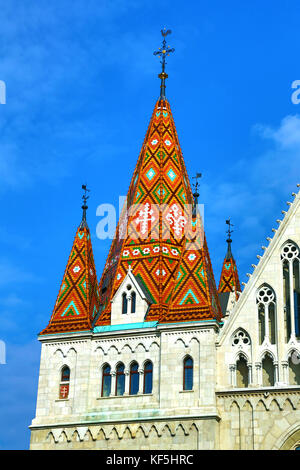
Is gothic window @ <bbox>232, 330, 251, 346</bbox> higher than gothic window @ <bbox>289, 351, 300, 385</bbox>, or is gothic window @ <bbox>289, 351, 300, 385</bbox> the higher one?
gothic window @ <bbox>232, 330, 251, 346</bbox>

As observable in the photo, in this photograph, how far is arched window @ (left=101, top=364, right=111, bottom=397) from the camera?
3102 cm

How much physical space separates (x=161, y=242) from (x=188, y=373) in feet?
18.7

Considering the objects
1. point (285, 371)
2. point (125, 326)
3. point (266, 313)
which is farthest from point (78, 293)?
point (285, 371)

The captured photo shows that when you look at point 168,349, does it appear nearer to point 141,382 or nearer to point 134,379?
point 141,382

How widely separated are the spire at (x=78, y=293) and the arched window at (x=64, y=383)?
57.4 inches

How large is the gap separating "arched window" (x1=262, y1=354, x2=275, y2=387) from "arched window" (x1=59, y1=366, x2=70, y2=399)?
7100mm

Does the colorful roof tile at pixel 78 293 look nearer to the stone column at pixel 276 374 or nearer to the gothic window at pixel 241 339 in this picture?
the gothic window at pixel 241 339

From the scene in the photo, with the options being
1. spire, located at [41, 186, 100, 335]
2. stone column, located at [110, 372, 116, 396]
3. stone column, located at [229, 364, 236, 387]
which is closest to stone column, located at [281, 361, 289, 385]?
stone column, located at [229, 364, 236, 387]

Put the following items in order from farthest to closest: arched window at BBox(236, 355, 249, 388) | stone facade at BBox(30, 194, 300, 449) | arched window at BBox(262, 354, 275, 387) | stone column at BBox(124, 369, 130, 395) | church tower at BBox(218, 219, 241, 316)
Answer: church tower at BBox(218, 219, 241, 316) → stone column at BBox(124, 369, 130, 395) → arched window at BBox(236, 355, 249, 388) → arched window at BBox(262, 354, 275, 387) → stone facade at BBox(30, 194, 300, 449)

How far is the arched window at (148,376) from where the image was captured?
30375mm

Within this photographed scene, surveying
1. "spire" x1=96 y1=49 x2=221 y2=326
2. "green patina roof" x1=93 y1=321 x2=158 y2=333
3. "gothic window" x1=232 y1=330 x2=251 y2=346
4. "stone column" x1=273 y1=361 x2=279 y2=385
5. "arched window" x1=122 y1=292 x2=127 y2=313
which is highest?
"spire" x1=96 y1=49 x2=221 y2=326

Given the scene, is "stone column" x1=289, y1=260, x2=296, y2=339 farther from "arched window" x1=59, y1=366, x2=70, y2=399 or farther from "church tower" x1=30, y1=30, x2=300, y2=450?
"arched window" x1=59, y1=366, x2=70, y2=399

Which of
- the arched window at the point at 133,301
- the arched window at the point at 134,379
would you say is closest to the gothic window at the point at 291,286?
the arched window at the point at 134,379

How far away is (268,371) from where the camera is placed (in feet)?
96.2
